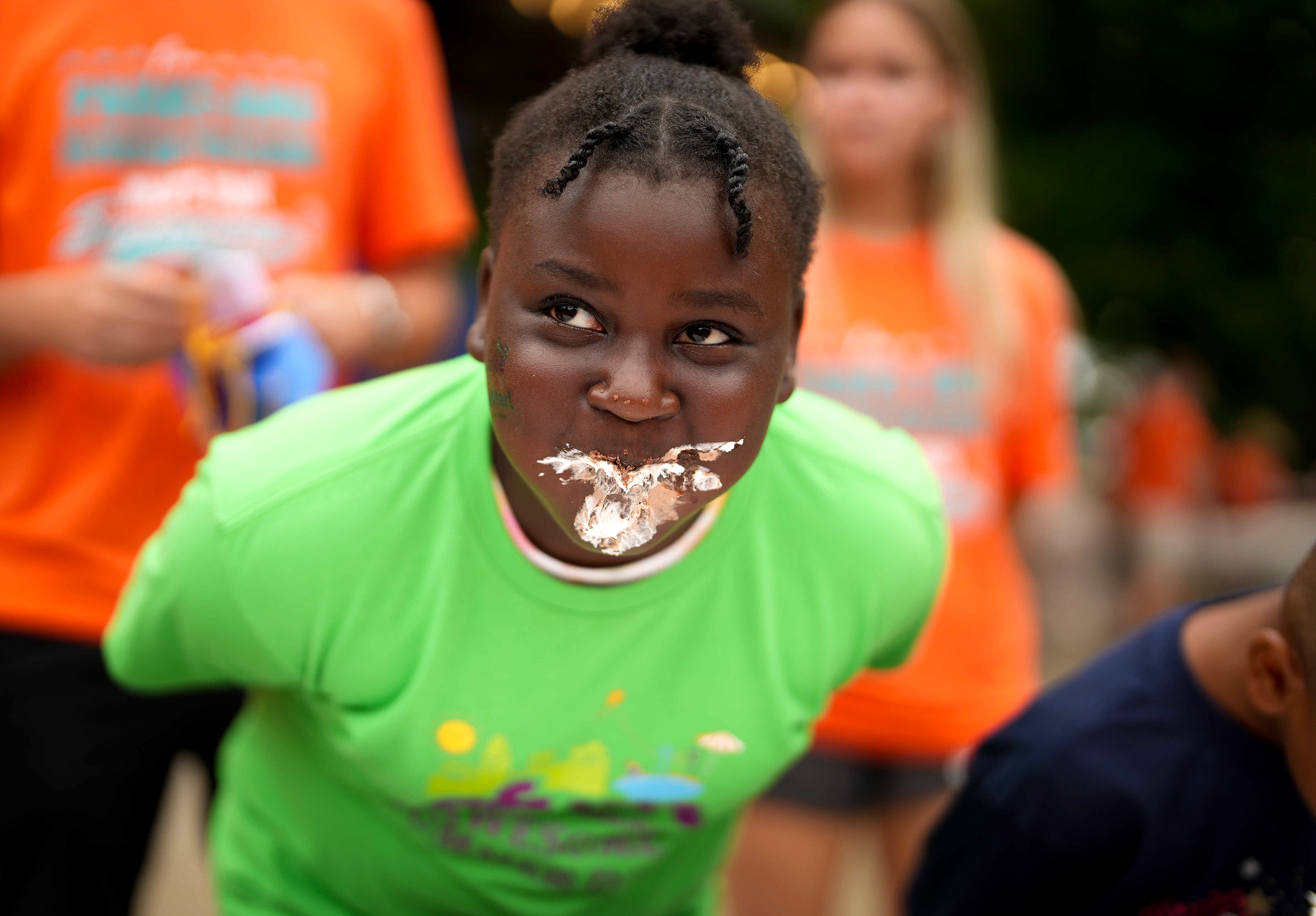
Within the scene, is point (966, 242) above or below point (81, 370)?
above

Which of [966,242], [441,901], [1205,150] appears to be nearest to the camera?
[441,901]

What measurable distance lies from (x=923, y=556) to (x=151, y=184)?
52.4 inches

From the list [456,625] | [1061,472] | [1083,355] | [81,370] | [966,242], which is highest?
[966,242]

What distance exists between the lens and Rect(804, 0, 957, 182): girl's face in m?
2.60

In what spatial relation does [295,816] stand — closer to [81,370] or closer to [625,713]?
[625,713]

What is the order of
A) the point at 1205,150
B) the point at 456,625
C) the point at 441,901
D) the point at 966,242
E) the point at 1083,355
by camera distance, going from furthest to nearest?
the point at 1083,355, the point at 1205,150, the point at 966,242, the point at 441,901, the point at 456,625

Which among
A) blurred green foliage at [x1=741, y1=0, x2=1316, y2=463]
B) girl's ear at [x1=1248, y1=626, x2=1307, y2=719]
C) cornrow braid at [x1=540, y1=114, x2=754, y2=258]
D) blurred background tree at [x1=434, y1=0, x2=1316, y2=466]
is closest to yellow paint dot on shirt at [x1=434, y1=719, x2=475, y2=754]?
cornrow braid at [x1=540, y1=114, x2=754, y2=258]

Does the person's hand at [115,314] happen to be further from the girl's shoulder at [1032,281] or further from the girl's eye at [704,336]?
the girl's shoulder at [1032,281]

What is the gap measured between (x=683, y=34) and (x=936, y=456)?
1339 mm

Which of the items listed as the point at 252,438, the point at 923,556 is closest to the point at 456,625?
the point at 252,438

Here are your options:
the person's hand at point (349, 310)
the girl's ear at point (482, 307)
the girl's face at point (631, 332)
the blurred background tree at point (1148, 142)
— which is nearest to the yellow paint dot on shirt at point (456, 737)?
the girl's face at point (631, 332)

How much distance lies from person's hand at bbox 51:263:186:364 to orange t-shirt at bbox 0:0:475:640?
0.28 ft

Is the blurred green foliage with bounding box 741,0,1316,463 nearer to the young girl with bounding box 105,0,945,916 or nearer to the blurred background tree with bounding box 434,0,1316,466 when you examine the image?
the blurred background tree with bounding box 434,0,1316,466

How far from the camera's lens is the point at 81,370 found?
6.21 ft
